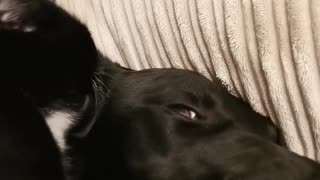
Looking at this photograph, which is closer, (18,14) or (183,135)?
(18,14)

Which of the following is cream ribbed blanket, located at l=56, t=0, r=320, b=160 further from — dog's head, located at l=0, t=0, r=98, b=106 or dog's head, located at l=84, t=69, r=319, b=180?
dog's head, located at l=0, t=0, r=98, b=106

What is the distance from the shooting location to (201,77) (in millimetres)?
1257

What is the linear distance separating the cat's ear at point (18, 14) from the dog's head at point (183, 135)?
0.22 metres

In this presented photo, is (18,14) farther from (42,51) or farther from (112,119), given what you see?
(112,119)

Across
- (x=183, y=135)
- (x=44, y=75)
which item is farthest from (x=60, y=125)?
(x=183, y=135)

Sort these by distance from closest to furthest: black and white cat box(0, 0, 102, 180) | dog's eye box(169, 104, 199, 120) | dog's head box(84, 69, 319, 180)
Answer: black and white cat box(0, 0, 102, 180)
dog's head box(84, 69, 319, 180)
dog's eye box(169, 104, 199, 120)

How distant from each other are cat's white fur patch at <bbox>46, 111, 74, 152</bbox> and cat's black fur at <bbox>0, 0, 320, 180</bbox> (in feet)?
0.04

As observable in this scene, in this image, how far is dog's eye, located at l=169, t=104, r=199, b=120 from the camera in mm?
1162

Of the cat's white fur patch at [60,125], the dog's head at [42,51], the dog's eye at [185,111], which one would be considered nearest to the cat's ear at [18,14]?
the dog's head at [42,51]

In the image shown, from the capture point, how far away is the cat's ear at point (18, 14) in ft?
3.16

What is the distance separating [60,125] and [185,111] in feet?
0.78

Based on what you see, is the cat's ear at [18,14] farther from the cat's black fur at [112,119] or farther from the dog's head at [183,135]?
the dog's head at [183,135]

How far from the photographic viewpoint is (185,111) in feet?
3.83

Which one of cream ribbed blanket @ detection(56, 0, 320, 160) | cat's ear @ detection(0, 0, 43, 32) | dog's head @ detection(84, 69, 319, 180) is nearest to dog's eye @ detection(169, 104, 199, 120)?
dog's head @ detection(84, 69, 319, 180)
